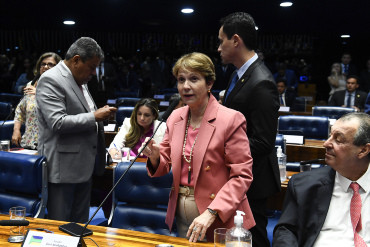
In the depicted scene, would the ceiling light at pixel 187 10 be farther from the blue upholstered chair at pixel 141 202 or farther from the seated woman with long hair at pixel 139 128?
the blue upholstered chair at pixel 141 202

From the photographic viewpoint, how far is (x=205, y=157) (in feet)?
6.31

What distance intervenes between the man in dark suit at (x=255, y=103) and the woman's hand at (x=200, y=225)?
542mm

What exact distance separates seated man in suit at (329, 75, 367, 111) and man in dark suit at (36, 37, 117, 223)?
6129 millimetres

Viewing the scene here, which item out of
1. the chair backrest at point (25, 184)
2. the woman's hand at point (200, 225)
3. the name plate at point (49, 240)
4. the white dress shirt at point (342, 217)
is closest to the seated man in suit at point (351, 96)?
Result: the white dress shirt at point (342, 217)

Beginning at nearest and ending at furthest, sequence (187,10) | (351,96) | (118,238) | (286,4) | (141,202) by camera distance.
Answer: (118,238) → (141,202) → (351,96) → (286,4) → (187,10)

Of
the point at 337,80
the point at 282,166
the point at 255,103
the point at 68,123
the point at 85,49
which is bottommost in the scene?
the point at 282,166

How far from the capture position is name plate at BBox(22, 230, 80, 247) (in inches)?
63.8

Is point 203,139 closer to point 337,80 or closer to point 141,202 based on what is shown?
point 141,202

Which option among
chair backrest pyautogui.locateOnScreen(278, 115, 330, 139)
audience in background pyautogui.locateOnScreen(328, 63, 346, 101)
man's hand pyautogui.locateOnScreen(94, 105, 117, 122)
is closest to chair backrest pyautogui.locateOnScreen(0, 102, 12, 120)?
chair backrest pyautogui.locateOnScreen(278, 115, 330, 139)

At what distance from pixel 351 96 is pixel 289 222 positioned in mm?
6711

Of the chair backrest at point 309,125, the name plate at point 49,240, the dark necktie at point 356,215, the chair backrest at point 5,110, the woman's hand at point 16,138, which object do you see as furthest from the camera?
the chair backrest at point 5,110

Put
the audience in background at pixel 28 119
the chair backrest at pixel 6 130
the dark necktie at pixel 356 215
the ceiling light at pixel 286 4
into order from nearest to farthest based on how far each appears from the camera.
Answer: the dark necktie at pixel 356 215 → the audience in background at pixel 28 119 → the chair backrest at pixel 6 130 → the ceiling light at pixel 286 4

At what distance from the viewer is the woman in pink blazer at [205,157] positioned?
1.89 meters

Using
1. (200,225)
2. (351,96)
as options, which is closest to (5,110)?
(200,225)
